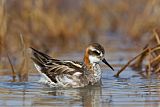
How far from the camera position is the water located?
1018cm

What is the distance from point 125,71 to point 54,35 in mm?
4984

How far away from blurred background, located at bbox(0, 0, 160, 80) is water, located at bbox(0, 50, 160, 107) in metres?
3.62

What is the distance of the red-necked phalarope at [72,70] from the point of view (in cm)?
1244

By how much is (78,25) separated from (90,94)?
25.4ft

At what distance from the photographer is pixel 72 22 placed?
19.1m

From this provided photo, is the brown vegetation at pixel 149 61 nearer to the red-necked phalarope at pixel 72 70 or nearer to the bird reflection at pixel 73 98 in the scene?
the red-necked phalarope at pixel 72 70

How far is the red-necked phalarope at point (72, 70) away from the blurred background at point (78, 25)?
9.91 ft

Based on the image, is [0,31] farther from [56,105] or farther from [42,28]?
[56,105]

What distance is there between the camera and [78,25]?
1895 centimetres

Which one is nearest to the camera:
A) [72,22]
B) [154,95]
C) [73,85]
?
[154,95]

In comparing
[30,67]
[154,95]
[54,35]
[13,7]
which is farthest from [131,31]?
[154,95]

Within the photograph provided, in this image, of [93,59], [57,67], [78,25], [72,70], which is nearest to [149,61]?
[93,59]

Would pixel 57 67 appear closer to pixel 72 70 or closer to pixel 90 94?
pixel 72 70

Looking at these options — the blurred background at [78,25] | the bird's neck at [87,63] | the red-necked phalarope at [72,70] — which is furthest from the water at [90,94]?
the blurred background at [78,25]
